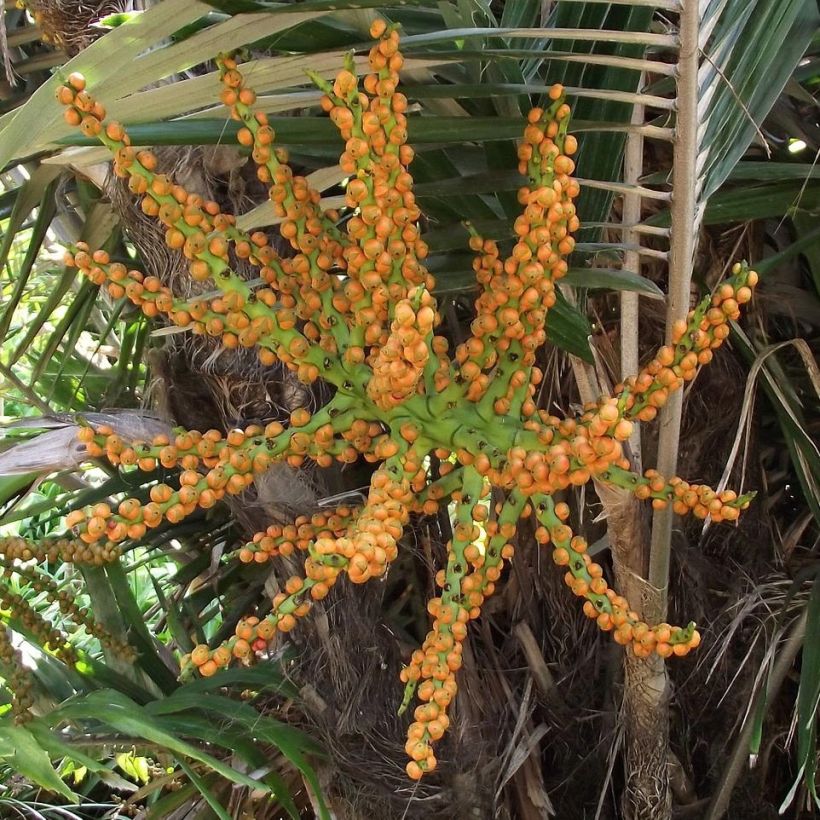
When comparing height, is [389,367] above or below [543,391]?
above

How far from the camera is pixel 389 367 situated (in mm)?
605

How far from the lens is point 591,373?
101 centimetres

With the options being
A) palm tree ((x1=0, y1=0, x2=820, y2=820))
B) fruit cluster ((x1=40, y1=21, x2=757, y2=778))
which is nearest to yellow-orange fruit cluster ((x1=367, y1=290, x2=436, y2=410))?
fruit cluster ((x1=40, y1=21, x2=757, y2=778))

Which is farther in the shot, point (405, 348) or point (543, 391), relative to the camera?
point (543, 391)

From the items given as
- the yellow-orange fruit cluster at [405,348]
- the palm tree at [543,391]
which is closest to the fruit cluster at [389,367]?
the yellow-orange fruit cluster at [405,348]

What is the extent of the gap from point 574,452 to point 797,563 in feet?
2.67

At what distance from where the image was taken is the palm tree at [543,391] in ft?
2.64

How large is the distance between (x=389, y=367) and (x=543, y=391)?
68 cm

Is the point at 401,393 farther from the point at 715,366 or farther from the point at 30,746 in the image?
the point at 715,366

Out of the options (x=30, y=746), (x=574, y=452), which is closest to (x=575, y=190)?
(x=574, y=452)

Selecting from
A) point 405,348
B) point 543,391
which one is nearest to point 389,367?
point 405,348

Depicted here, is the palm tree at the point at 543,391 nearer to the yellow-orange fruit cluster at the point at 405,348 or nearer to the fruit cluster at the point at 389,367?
the fruit cluster at the point at 389,367

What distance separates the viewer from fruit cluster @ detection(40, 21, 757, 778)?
25.3 inches

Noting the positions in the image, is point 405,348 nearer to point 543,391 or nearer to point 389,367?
point 389,367
